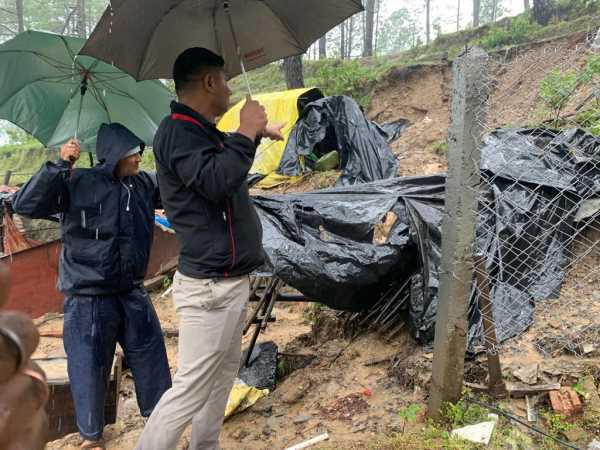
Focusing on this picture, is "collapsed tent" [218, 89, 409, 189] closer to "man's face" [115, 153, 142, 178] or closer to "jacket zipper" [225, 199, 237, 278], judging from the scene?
"man's face" [115, 153, 142, 178]

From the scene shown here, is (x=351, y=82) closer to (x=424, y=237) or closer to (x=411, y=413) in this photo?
(x=424, y=237)

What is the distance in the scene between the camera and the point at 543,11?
12672mm

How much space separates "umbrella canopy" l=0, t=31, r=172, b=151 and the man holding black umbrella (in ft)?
5.40

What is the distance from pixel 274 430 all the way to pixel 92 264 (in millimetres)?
1461

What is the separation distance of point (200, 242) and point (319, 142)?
5.83 m

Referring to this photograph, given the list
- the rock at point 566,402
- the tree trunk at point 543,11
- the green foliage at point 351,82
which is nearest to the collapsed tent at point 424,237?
the rock at point 566,402

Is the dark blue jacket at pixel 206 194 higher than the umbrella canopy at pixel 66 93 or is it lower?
lower

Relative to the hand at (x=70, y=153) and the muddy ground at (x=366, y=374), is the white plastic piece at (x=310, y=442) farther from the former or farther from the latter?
the hand at (x=70, y=153)

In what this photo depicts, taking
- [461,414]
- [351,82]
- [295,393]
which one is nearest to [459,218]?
[461,414]

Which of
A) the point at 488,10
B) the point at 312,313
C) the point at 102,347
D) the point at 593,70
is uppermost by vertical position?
the point at 488,10

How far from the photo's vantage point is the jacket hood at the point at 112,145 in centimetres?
278

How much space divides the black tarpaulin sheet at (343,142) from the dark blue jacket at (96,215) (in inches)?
167

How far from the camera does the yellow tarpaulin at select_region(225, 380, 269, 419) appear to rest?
125 inches

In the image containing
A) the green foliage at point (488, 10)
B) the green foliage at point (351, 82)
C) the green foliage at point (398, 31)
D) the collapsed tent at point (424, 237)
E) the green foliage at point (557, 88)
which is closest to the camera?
the collapsed tent at point (424, 237)
